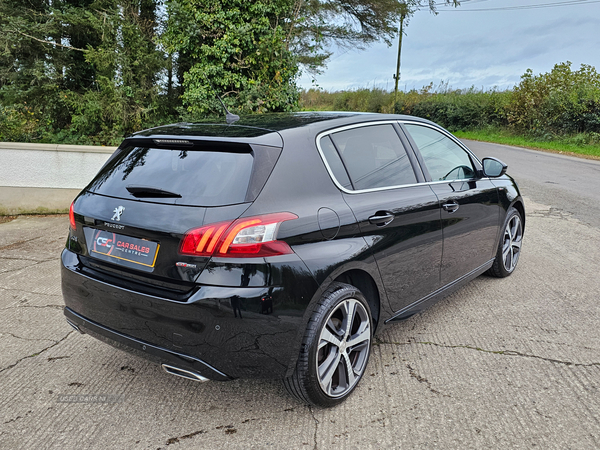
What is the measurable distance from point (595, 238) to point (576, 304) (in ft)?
8.80

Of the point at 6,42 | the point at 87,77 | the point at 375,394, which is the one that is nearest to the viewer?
the point at 375,394

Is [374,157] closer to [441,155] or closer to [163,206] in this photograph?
[441,155]

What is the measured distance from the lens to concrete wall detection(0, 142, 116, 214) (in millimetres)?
7801

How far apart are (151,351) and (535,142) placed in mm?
24580

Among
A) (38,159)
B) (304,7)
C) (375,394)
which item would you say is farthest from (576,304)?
(304,7)

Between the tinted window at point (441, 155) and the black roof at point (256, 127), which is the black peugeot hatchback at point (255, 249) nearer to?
the black roof at point (256, 127)

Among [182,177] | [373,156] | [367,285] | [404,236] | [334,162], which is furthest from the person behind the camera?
[373,156]

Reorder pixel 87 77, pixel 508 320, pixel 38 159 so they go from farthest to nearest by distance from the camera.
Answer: pixel 87 77
pixel 38 159
pixel 508 320

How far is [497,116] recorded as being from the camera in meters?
29.2

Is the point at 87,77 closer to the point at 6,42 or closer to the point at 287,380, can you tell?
the point at 6,42

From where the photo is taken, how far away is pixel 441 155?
3.97 m

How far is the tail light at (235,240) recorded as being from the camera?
2.38 metres

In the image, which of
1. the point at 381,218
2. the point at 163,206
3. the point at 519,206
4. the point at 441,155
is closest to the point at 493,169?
the point at 441,155

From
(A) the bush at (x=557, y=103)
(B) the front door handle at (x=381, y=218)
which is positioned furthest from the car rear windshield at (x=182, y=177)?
(A) the bush at (x=557, y=103)
